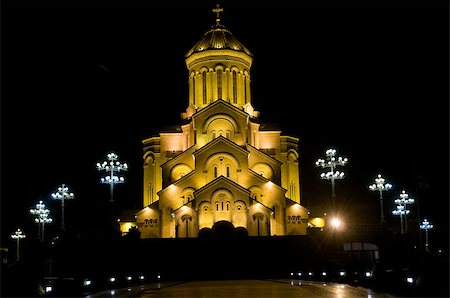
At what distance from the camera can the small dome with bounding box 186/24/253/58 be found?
5184cm

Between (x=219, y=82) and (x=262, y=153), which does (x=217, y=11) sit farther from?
(x=262, y=153)

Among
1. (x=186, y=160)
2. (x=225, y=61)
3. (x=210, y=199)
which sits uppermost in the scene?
(x=225, y=61)

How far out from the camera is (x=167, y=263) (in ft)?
106

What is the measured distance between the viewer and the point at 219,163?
4581 centimetres

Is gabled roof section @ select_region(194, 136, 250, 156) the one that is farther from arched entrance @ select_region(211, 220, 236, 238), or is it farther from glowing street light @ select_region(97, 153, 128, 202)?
glowing street light @ select_region(97, 153, 128, 202)

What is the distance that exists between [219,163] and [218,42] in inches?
467

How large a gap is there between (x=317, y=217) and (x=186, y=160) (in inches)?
443

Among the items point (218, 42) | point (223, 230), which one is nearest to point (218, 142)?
point (223, 230)

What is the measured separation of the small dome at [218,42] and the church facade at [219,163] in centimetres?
8

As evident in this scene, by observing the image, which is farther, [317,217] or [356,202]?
[356,202]

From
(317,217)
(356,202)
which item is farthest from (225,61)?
(356,202)

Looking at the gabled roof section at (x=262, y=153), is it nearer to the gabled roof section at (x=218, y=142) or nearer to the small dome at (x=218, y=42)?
the gabled roof section at (x=218, y=142)

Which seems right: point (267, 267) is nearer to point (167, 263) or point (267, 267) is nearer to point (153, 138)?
point (167, 263)

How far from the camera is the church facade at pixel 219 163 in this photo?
42.8m
